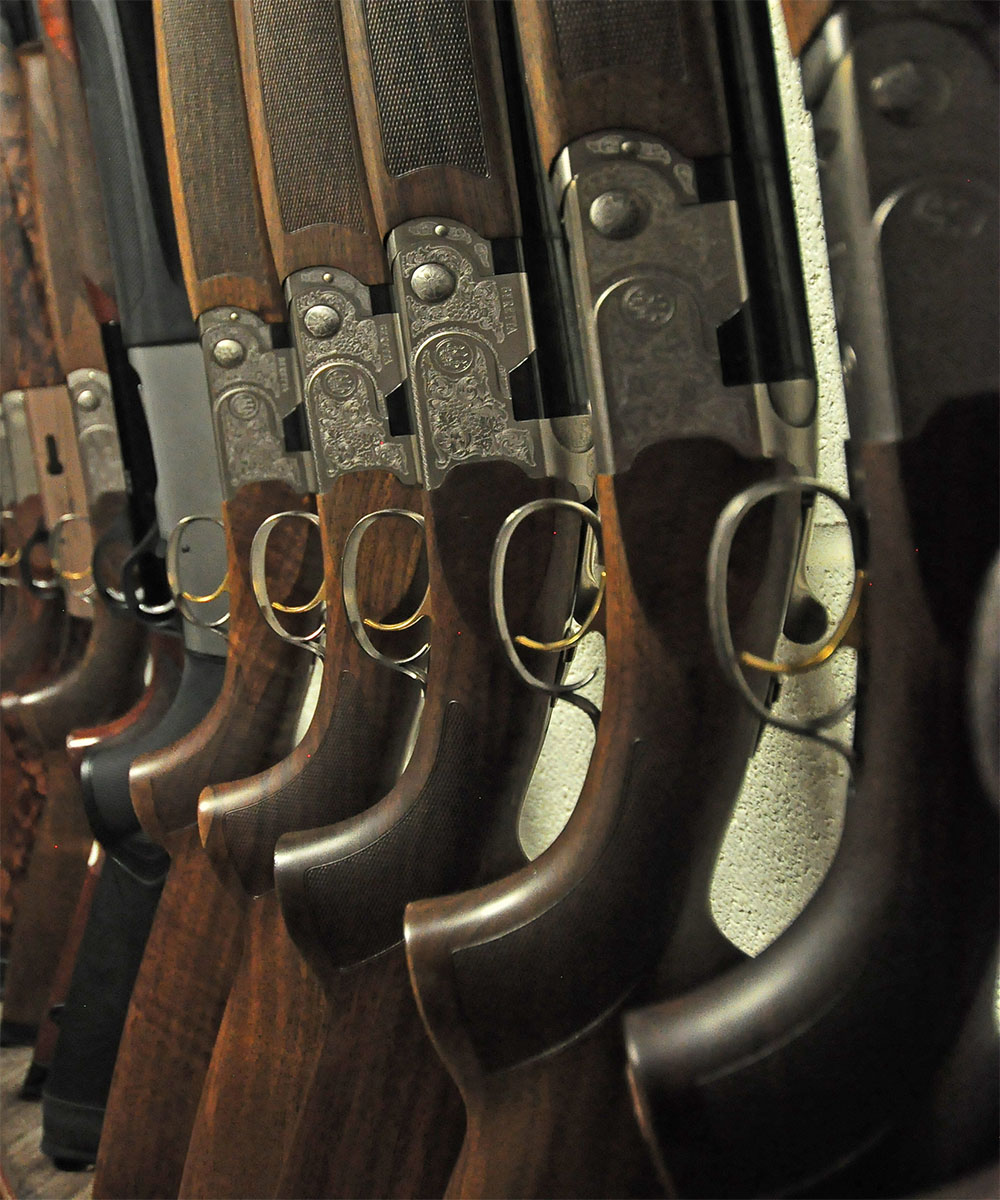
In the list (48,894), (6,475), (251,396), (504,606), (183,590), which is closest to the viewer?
(504,606)

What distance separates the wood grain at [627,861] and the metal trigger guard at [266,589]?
493 millimetres

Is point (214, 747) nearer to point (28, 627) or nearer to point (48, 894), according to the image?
point (48, 894)

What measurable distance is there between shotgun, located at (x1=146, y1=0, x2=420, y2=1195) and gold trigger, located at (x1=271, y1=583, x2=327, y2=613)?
0.08 meters

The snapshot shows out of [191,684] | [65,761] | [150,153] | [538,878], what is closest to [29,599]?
[65,761]

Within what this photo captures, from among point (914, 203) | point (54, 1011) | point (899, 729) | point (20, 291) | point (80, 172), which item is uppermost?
point (80, 172)

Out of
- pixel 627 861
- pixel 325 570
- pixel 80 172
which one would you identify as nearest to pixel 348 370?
pixel 325 570

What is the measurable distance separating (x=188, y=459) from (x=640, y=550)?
0.82 metres

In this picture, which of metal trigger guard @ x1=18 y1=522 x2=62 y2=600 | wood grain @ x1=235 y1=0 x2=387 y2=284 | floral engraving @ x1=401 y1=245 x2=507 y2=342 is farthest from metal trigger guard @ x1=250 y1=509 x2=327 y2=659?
metal trigger guard @ x1=18 y1=522 x2=62 y2=600

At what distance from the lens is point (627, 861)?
721 mm

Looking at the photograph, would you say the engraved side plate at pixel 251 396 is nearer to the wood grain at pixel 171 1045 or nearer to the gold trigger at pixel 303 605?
the gold trigger at pixel 303 605

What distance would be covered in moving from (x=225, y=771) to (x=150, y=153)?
0.68m

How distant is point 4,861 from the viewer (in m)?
1.91

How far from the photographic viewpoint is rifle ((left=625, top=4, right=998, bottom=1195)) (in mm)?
539

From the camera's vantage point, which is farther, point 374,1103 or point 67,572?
point 67,572
